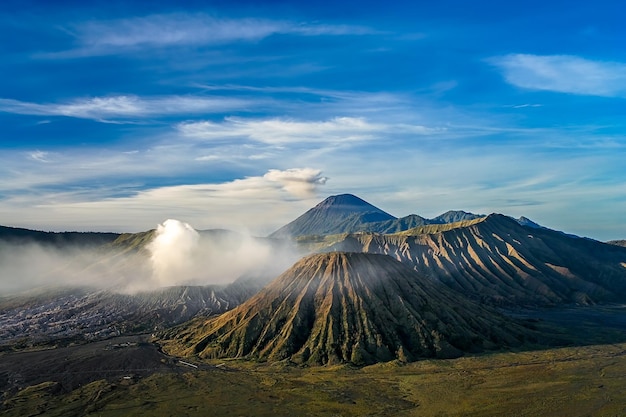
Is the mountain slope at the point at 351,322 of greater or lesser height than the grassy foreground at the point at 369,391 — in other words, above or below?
above

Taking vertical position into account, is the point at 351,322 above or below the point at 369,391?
above

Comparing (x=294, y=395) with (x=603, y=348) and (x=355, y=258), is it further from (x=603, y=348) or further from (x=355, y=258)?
(x=603, y=348)

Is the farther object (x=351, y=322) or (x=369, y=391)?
(x=351, y=322)

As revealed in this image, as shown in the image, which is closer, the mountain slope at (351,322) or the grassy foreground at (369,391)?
the grassy foreground at (369,391)

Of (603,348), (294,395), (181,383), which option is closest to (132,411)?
(181,383)

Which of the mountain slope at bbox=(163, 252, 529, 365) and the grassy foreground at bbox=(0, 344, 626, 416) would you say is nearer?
the grassy foreground at bbox=(0, 344, 626, 416)
